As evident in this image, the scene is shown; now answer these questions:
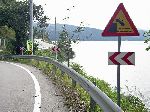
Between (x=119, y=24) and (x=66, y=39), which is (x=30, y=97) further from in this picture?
(x=66, y=39)

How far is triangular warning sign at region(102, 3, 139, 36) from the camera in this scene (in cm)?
883

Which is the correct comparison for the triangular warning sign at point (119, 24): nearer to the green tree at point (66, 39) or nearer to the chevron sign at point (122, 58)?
the chevron sign at point (122, 58)

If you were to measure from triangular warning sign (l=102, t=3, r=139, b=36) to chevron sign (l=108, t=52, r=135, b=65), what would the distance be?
464 mm

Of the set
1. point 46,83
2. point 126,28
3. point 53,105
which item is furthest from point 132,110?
point 46,83

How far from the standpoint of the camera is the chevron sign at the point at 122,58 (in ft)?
29.4

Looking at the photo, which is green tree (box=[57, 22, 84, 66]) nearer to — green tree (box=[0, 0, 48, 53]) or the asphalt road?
green tree (box=[0, 0, 48, 53])

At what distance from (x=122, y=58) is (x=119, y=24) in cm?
75

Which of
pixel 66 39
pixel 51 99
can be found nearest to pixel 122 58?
pixel 51 99

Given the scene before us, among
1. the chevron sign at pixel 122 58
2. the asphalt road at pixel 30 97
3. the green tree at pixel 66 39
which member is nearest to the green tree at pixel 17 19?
the green tree at pixel 66 39

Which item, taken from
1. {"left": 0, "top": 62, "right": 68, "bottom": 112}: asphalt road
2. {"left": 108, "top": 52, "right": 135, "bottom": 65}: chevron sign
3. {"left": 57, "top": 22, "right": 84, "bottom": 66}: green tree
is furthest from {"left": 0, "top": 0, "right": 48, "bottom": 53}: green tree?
{"left": 108, "top": 52, "right": 135, "bottom": 65}: chevron sign

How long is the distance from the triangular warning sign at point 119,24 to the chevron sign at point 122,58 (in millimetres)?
464

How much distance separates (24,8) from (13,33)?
3143 mm

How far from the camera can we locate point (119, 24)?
350 inches

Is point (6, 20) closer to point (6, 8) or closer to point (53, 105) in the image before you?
point (6, 8)
